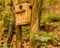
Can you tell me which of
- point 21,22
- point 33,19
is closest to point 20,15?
point 21,22

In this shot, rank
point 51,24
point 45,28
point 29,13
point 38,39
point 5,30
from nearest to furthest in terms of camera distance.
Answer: point 38,39 → point 29,13 → point 5,30 → point 45,28 → point 51,24

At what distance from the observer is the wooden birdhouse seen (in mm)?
5305

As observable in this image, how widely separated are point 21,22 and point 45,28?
18.6 feet

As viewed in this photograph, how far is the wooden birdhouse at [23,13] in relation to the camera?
530 centimetres

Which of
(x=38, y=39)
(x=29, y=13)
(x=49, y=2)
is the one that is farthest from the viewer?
(x=49, y=2)

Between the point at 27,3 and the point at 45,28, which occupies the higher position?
the point at 27,3

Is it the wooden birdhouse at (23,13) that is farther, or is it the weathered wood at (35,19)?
the wooden birdhouse at (23,13)

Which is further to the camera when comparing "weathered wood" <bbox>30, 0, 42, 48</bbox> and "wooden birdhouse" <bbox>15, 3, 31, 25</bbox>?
"wooden birdhouse" <bbox>15, 3, 31, 25</bbox>

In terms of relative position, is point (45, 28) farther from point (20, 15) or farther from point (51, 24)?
point (20, 15)

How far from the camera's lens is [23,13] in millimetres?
5441

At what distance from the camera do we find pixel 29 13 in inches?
209

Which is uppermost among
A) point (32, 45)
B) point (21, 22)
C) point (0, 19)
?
point (21, 22)

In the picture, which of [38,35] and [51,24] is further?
[51,24]

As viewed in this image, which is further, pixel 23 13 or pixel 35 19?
pixel 23 13
